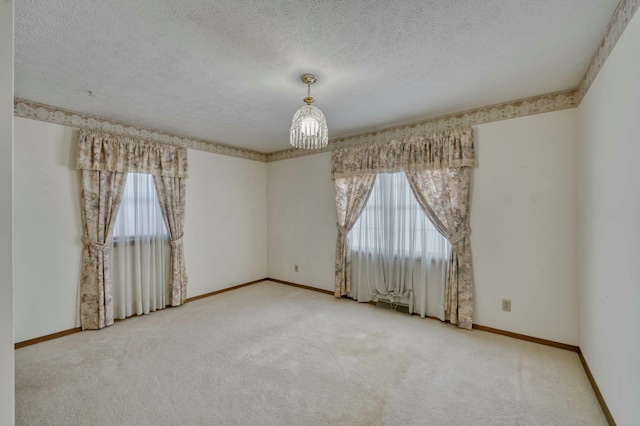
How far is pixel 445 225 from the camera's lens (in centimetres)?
332

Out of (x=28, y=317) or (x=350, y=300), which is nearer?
(x=28, y=317)

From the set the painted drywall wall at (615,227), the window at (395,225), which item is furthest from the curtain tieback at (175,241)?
the painted drywall wall at (615,227)

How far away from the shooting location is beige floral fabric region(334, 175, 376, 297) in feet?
13.5

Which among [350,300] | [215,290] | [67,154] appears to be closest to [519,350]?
[350,300]

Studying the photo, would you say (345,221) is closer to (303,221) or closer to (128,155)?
(303,221)

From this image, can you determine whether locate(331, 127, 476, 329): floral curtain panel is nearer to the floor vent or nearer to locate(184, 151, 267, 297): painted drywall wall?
the floor vent

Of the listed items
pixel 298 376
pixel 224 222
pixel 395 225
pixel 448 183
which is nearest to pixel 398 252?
pixel 395 225

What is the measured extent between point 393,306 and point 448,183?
1.76m

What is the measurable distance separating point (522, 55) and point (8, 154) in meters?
2.97

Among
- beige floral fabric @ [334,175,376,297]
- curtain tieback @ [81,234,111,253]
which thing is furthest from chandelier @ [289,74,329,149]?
curtain tieback @ [81,234,111,253]

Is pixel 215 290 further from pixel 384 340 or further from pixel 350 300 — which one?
pixel 384 340

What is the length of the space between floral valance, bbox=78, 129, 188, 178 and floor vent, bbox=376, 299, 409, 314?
333 centimetres

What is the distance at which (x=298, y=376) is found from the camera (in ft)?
7.49

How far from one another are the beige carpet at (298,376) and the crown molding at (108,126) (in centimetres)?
235
